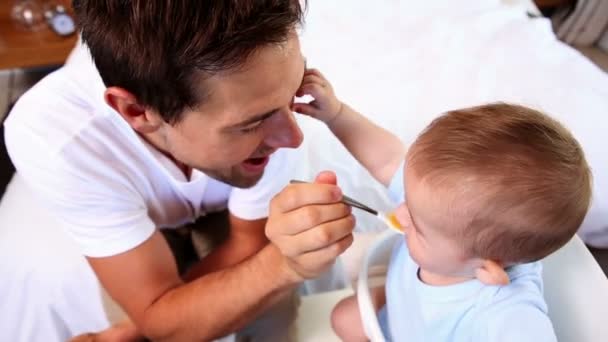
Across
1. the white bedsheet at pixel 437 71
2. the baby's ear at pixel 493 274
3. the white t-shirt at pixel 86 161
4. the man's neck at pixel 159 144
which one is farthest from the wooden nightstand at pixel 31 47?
the baby's ear at pixel 493 274

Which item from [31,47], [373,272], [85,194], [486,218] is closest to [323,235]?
[486,218]

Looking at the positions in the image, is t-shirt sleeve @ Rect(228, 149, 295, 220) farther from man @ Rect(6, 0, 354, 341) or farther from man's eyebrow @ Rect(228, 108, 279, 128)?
man's eyebrow @ Rect(228, 108, 279, 128)

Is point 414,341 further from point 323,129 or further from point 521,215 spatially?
point 323,129

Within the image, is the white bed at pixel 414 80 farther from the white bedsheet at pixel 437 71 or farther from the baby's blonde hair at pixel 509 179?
the baby's blonde hair at pixel 509 179

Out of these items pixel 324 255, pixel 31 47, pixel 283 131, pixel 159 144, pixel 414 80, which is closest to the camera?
pixel 324 255

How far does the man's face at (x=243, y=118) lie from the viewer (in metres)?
0.68

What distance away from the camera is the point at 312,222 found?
2.12ft

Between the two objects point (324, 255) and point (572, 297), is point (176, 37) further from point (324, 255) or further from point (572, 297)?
point (572, 297)

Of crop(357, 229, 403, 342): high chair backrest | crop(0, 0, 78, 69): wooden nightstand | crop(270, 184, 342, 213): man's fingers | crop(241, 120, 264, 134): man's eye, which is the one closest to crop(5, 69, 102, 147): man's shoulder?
crop(241, 120, 264, 134): man's eye

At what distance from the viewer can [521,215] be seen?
58cm

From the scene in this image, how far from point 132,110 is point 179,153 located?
111mm

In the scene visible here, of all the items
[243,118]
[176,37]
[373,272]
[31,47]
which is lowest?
[31,47]

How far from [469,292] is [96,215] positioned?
583 millimetres

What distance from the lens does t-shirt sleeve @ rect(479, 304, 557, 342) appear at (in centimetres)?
63
